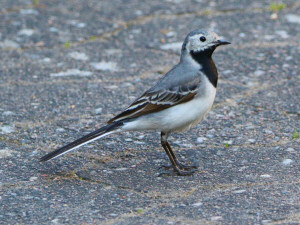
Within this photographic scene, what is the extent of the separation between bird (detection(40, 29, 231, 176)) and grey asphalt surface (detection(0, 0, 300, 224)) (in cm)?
37

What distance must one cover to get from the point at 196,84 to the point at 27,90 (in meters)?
2.41

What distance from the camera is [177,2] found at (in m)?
8.61

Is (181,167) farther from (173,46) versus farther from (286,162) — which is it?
(173,46)

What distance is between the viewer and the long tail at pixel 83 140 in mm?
4531

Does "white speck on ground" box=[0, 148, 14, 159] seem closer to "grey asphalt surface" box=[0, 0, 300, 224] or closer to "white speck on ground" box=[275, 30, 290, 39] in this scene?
"grey asphalt surface" box=[0, 0, 300, 224]

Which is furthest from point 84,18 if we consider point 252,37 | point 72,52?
point 252,37

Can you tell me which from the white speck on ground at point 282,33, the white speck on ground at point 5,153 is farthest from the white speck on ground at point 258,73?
the white speck on ground at point 5,153

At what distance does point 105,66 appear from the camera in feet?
22.7

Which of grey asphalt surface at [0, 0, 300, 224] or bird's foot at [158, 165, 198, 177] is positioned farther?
bird's foot at [158, 165, 198, 177]

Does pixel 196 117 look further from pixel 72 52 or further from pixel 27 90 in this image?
pixel 72 52

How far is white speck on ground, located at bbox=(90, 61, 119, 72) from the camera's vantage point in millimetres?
6863

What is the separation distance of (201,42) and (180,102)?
1.83 ft

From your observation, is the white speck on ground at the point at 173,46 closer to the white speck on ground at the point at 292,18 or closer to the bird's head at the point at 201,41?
the white speck on ground at the point at 292,18

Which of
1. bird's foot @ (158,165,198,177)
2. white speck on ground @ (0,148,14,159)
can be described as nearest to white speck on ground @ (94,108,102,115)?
white speck on ground @ (0,148,14,159)
